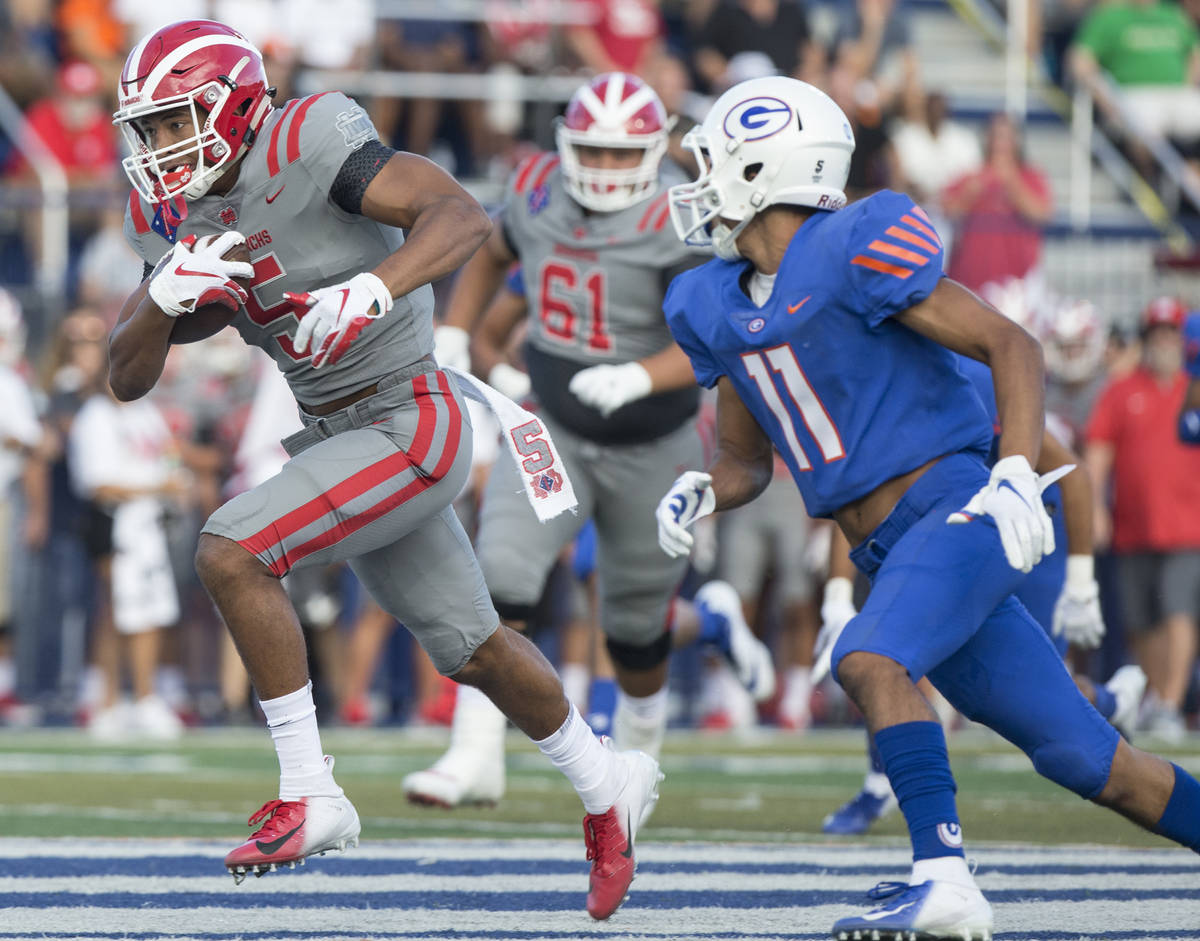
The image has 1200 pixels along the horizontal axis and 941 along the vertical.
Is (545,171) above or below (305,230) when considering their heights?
below

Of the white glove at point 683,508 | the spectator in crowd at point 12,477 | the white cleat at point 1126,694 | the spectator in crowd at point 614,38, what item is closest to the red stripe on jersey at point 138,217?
the white glove at point 683,508

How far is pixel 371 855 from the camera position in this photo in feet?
17.1

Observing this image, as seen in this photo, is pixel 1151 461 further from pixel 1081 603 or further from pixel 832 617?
pixel 832 617

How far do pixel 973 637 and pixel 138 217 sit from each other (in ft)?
6.61

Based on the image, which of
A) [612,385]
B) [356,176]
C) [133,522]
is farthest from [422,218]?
[133,522]

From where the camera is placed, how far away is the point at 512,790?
7414 mm

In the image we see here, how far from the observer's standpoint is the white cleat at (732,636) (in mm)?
7324

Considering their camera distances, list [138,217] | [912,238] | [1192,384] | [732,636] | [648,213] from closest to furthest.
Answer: [912,238], [138,217], [648,213], [1192,384], [732,636]

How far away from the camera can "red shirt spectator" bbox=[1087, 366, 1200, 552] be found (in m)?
10.5

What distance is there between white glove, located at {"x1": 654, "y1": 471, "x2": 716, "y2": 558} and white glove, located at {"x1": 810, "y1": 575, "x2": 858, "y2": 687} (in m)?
1.18

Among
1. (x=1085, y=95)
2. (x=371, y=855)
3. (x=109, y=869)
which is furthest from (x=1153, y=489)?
(x=109, y=869)

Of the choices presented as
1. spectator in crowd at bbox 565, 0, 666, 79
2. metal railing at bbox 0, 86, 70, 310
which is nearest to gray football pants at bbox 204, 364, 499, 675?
metal railing at bbox 0, 86, 70, 310

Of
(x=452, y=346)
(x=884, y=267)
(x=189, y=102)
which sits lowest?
(x=452, y=346)

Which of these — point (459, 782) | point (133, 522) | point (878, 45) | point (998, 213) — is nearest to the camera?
point (459, 782)
